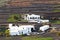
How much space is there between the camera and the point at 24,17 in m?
17.5

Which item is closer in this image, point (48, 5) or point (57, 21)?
point (57, 21)


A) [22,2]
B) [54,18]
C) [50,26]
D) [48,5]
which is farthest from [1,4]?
[50,26]

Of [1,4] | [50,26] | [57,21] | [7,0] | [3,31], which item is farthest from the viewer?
[7,0]

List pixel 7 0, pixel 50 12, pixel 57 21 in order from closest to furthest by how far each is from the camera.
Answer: pixel 57 21 → pixel 50 12 → pixel 7 0

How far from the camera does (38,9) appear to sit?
67.2 feet

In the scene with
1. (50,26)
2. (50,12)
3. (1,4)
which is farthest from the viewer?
(1,4)

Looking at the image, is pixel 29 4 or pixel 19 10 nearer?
pixel 19 10

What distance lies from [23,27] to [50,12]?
190 inches

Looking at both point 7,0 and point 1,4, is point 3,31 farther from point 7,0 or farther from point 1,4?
point 7,0

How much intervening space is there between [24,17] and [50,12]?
2580 millimetres

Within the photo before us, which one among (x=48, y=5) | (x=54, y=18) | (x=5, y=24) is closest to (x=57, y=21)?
(x=54, y=18)

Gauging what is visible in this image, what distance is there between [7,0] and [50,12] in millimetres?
6002

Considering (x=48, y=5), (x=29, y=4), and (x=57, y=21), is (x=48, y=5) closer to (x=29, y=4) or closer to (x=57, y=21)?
(x=29, y=4)

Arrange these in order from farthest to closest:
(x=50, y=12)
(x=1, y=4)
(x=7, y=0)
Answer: (x=7, y=0), (x=1, y=4), (x=50, y=12)
